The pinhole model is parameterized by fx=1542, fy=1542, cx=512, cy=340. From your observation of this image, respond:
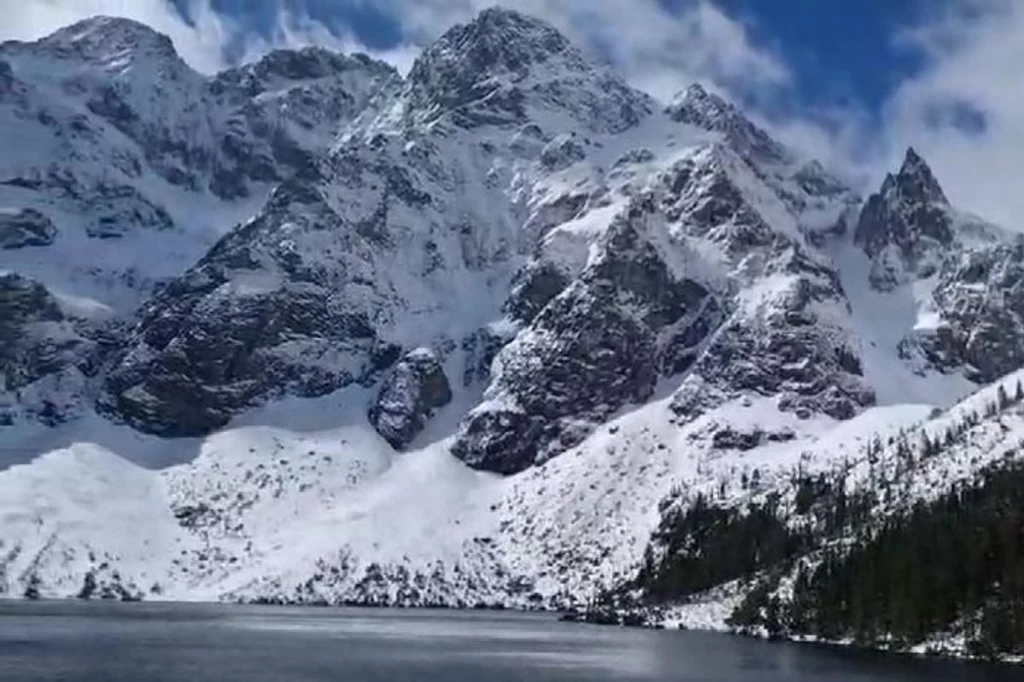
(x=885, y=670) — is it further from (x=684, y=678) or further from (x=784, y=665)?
(x=684, y=678)

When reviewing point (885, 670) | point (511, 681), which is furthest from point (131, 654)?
point (885, 670)

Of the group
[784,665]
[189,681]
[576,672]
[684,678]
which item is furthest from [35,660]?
[784,665]

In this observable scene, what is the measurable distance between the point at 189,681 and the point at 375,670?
2640cm

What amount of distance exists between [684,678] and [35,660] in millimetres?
76700

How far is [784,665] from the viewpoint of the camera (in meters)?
200

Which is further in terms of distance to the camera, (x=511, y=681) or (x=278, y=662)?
(x=278, y=662)

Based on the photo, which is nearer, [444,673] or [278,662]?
[444,673]

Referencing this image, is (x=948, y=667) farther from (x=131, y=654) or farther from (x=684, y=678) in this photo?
(x=131, y=654)

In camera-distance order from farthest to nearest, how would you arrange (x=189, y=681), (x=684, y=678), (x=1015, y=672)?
(x=1015, y=672) < (x=684, y=678) < (x=189, y=681)

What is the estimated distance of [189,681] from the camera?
534ft

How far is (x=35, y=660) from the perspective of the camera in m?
183

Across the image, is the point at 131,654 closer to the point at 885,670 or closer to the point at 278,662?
the point at 278,662

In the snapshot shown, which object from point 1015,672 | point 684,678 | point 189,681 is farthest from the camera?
point 1015,672

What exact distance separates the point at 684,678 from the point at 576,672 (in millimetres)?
14559
